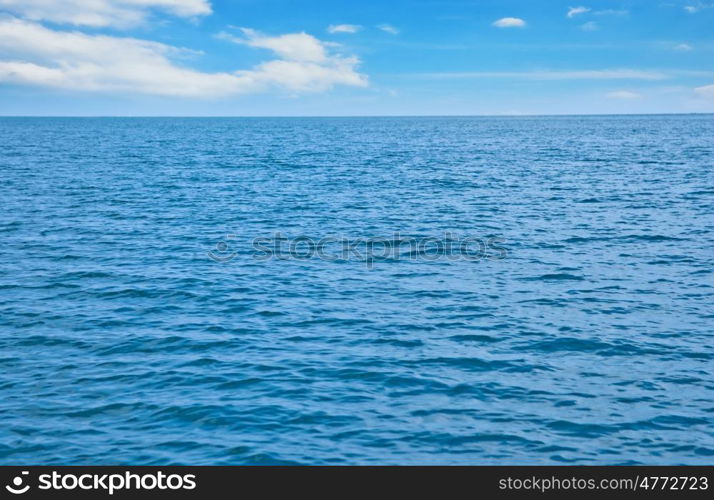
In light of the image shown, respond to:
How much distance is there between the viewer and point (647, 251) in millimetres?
36406

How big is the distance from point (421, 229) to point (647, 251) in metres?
15.0

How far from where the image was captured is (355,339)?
77.4 feet

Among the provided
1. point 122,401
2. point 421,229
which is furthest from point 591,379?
point 421,229

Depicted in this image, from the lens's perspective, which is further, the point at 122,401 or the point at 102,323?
the point at 102,323

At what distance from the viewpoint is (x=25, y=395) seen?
18938mm

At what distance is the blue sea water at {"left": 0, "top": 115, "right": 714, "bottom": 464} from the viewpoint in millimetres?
16312

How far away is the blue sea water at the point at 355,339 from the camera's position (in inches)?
642
